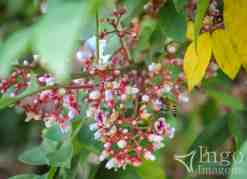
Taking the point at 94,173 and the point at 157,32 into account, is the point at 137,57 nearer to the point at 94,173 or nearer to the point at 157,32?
the point at 157,32

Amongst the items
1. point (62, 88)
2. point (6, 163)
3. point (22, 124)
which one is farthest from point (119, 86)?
point (6, 163)

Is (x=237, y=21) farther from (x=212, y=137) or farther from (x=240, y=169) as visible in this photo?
(x=212, y=137)

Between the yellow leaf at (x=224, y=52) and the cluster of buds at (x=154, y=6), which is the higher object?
the cluster of buds at (x=154, y=6)

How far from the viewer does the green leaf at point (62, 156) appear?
0.79m

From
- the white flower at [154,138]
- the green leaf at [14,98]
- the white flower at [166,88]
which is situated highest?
the white flower at [166,88]

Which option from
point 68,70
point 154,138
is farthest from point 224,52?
point 68,70

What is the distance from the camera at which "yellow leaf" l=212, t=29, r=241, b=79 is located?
2.48 ft

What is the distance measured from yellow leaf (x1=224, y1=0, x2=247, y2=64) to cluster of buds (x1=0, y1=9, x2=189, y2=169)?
0.14 m

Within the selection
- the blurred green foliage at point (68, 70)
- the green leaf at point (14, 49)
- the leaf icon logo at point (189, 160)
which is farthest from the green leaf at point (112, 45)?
the green leaf at point (14, 49)

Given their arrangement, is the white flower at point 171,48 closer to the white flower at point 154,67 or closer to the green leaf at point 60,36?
the white flower at point 154,67

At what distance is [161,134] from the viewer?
0.80 m

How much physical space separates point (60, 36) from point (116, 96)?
0.39 metres

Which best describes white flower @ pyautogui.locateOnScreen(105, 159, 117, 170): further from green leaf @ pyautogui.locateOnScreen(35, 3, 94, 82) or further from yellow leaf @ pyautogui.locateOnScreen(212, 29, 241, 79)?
green leaf @ pyautogui.locateOnScreen(35, 3, 94, 82)

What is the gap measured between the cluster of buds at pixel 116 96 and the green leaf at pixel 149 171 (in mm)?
33
